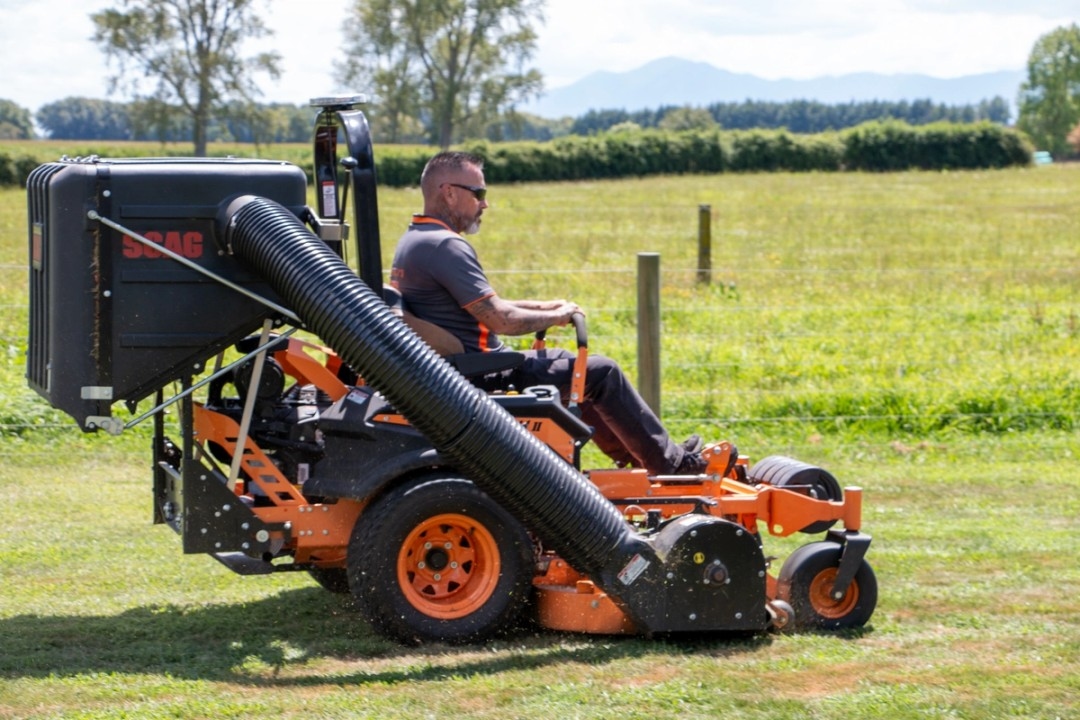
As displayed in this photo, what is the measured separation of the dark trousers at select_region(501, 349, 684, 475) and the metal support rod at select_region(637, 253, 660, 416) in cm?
326

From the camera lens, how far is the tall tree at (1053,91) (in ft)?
379

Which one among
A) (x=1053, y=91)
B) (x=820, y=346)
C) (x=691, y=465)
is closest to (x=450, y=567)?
(x=691, y=465)

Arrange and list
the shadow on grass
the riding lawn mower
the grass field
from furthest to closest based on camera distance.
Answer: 1. the riding lawn mower
2. the shadow on grass
3. the grass field

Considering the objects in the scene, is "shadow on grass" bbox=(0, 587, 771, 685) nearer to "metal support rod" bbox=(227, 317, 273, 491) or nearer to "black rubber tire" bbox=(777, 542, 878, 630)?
"black rubber tire" bbox=(777, 542, 878, 630)

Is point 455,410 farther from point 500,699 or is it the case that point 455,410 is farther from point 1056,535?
point 1056,535

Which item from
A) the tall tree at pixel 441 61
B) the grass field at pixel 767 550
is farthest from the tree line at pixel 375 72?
the grass field at pixel 767 550

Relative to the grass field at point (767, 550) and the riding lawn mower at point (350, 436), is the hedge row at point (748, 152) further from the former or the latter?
the riding lawn mower at point (350, 436)

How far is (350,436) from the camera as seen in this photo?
18.9ft

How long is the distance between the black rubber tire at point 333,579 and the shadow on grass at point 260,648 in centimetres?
25

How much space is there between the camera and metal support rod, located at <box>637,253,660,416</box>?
31.2 ft

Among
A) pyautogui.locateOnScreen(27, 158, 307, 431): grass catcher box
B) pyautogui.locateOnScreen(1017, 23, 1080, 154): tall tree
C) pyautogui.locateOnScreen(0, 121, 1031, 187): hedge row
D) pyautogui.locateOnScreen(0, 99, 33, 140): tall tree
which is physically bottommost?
pyautogui.locateOnScreen(27, 158, 307, 431): grass catcher box

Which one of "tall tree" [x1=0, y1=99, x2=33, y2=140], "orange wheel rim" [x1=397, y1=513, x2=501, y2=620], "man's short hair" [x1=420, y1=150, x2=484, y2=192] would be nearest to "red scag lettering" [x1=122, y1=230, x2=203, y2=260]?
"man's short hair" [x1=420, y1=150, x2=484, y2=192]

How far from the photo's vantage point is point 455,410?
5316 mm

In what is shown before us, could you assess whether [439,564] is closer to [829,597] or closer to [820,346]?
[829,597]
